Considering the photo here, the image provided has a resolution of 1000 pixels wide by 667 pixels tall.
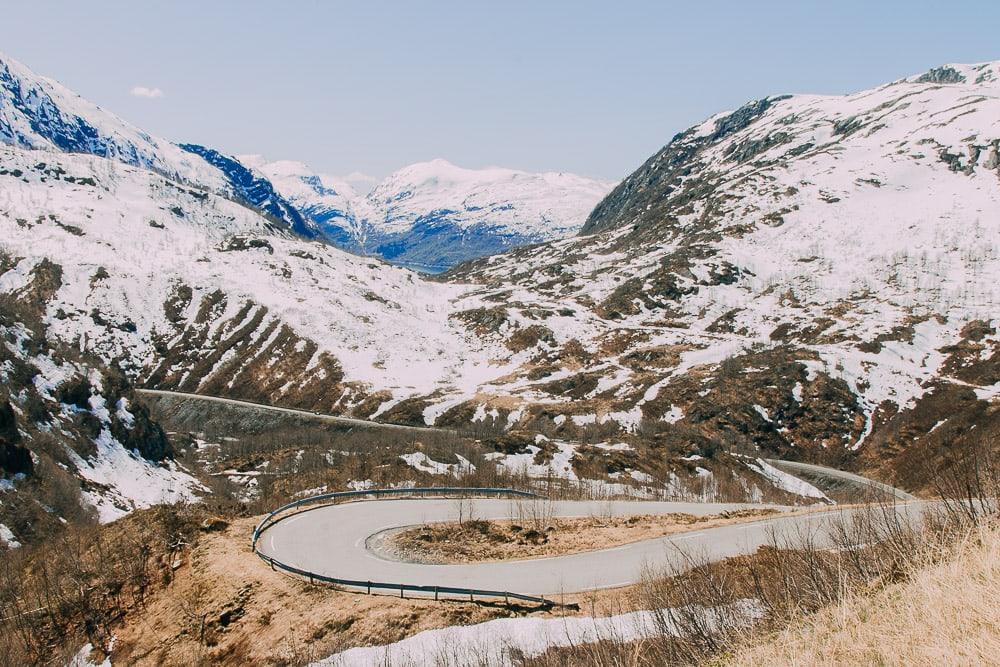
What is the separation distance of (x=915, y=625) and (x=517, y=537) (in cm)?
2049

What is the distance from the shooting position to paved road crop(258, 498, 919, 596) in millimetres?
22094

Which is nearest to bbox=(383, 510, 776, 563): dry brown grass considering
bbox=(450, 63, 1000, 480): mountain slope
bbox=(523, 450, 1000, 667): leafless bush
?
bbox=(523, 450, 1000, 667): leafless bush

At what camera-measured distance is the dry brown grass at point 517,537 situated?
→ 25562mm

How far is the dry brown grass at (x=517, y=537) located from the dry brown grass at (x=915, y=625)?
50.7 feet

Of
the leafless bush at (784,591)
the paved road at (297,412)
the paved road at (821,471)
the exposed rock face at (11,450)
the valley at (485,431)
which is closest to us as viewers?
the leafless bush at (784,591)

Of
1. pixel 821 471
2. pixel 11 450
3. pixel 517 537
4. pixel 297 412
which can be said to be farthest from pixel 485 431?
pixel 517 537

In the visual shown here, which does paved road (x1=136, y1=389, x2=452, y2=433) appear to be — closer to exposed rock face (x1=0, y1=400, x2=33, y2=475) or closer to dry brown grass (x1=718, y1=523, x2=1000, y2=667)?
exposed rock face (x1=0, y1=400, x2=33, y2=475)

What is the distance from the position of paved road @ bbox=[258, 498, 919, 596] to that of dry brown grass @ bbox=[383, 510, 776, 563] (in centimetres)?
90

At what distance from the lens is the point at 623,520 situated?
31484 mm

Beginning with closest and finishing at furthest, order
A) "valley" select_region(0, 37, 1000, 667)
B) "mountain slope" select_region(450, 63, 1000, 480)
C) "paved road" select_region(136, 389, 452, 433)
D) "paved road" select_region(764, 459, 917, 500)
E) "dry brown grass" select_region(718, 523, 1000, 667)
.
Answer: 1. "dry brown grass" select_region(718, 523, 1000, 667)
2. "valley" select_region(0, 37, 1000, 667)
3. "paved road" select_region(764, 459, 917, 500)
4. "mountain slope" select_region(450, 63, 1000, 480)
5. "paved road" select_region(136, 389, 452, 433)

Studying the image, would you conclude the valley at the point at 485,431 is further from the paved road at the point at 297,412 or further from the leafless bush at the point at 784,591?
the paved road at the point at 297,412

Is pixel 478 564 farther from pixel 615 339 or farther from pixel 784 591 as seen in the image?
pixel 615 339

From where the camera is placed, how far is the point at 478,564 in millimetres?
24109

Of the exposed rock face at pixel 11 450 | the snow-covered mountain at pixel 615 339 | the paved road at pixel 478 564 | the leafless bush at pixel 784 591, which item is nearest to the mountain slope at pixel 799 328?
the snow-covered mountain at pixel 615 339
